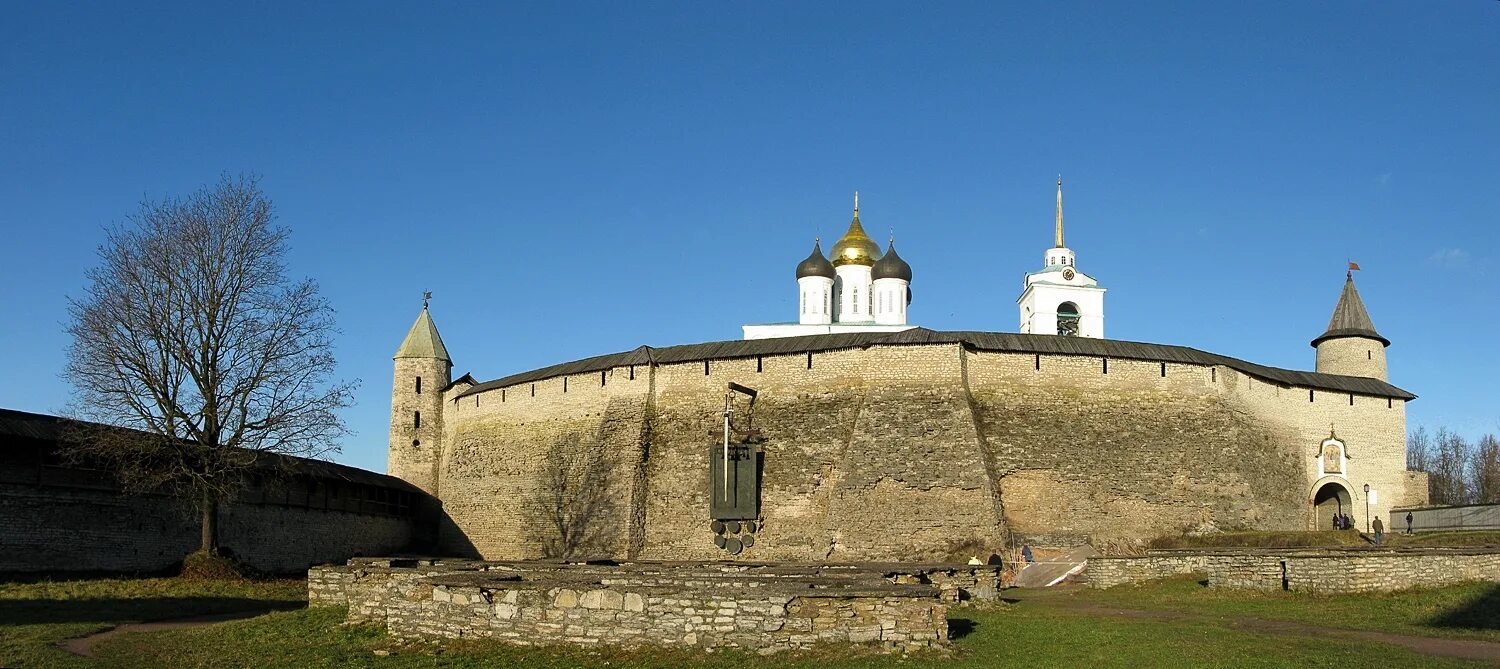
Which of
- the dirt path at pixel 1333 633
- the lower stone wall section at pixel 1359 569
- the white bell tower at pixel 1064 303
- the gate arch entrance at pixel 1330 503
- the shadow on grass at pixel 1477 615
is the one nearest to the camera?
the dirt path at pixel 1333 633

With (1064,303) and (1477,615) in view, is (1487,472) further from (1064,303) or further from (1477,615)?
(1477,615)

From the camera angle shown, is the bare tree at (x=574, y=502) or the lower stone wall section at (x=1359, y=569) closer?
the lower stone wall section at (x=1359, y=569)

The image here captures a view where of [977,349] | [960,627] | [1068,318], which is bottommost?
[960,627]

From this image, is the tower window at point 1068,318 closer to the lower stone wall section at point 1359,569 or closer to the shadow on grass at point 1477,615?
the lower stone wall section at point 1359,569

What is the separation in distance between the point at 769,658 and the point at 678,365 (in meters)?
19.4

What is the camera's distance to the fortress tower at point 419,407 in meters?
36.3

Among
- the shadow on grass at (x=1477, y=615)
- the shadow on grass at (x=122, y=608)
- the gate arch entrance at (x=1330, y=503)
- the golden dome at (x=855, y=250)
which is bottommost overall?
the shadow on grass at (x=122, y=608)

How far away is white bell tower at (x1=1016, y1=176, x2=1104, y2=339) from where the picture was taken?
52719 mm

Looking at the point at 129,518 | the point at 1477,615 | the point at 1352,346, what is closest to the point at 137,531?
the point at 129,518

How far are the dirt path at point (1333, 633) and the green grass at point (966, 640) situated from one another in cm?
18

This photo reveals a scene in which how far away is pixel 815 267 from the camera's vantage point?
157 feet

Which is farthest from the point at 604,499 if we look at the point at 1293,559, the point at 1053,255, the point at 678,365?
the point at 1053,255

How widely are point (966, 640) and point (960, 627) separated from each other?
47.5 inches

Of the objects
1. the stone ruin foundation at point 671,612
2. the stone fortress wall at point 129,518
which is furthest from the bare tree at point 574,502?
the stone ruin foundation at point 671,612
